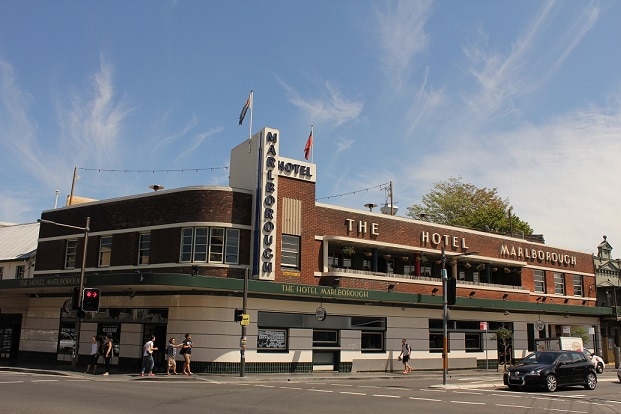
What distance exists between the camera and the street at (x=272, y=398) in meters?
15.0

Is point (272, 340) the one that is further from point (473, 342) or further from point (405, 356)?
point (473, 342)

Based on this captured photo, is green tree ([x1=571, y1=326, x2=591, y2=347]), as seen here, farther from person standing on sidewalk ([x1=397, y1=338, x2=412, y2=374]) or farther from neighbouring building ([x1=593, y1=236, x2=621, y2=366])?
person standing on sidewalk ([x1=397, y1=338, x2=412, y2=374])

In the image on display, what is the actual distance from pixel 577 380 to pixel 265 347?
1343cm

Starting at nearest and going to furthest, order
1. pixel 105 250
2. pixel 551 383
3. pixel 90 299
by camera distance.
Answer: pixel 551 383 < pixel 90 299 < pixel 105 250

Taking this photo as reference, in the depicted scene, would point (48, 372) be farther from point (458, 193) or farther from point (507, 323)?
point (458, 193)

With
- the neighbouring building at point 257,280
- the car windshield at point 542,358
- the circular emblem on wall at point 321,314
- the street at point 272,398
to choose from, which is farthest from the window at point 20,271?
the car windshield at point 542,358

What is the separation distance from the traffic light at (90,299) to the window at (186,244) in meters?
4.07

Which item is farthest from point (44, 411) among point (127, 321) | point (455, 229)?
point (455, 229)

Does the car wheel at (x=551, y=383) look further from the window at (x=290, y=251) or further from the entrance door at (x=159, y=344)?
the entrance door at (x=159, y=344)

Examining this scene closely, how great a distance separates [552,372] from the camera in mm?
23047

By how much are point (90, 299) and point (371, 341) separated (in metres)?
14.6

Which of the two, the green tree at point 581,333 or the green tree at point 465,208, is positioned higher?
the green tree at point 465,208

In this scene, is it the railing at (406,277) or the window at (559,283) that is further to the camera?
the window at (559,283)

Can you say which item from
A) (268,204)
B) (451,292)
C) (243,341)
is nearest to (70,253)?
(268,204)
